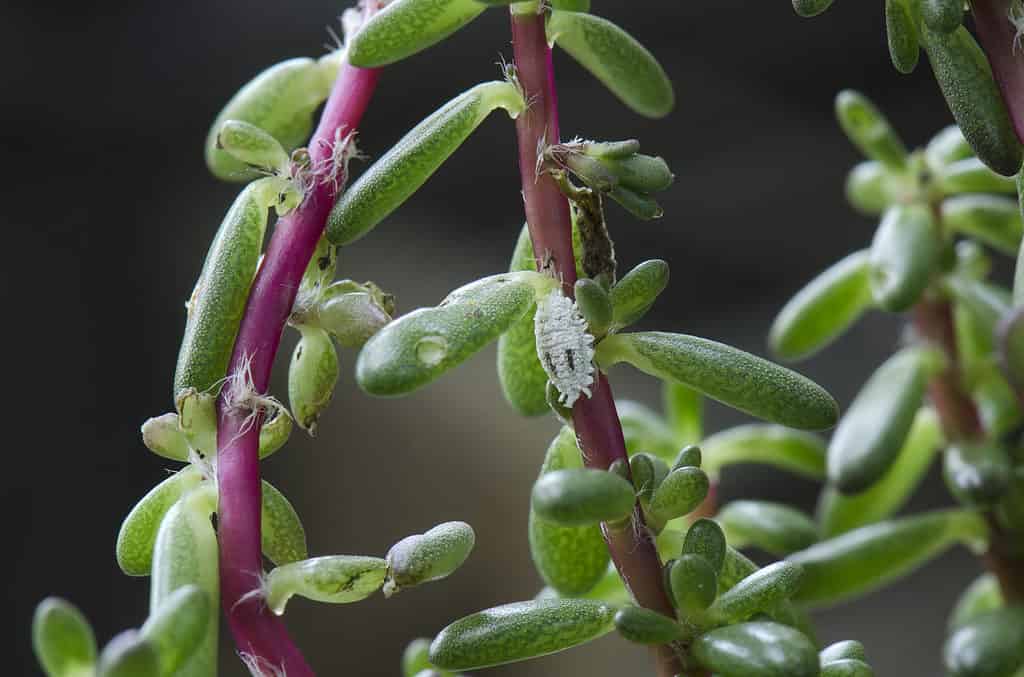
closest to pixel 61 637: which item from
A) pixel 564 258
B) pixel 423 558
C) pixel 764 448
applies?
pixel 423 558

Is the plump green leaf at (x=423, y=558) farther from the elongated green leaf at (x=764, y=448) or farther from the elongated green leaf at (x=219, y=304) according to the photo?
the elongated green leaf at (x=764, y=448)

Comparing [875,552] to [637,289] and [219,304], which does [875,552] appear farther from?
[219,304]

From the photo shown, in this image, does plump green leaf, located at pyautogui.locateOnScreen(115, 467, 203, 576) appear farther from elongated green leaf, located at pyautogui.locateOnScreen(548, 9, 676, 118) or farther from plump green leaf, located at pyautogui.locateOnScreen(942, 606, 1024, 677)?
plump green leaf, located at pyautogui.locateOnScreen(942, 606, 1024, 677)

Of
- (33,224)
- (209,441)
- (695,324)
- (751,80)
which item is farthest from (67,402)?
(209,441)

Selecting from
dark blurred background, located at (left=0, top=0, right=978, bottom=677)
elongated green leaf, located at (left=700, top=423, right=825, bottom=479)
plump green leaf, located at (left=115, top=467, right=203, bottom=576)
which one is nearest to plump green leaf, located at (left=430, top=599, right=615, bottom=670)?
plump green leaf, located at (left=115, top=467, right=203, bottom=576)

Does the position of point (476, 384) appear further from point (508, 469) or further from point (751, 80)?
point (751, 80)

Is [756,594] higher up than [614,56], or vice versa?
[614,56]

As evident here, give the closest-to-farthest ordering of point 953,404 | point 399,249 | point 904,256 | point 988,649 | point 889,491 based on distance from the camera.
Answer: point 988,649 → point 904,256 → point 953,404 → point 889,491 → point 399,249
